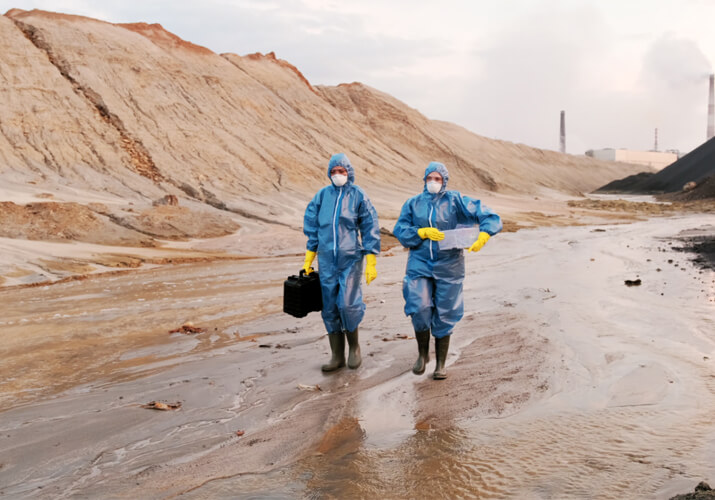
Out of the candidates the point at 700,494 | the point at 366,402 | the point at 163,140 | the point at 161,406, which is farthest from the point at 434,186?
the point at 163,140

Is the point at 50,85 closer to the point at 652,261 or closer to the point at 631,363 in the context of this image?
the point at 652,261

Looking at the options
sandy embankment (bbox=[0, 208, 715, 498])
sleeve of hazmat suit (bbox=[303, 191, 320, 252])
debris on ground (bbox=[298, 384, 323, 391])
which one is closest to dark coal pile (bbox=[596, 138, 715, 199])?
sandy embankment (bbox=[0, 208, 715, 498])

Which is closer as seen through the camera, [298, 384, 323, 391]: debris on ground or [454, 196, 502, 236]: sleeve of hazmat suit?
[298, 384, 323, 391]: debris on ground

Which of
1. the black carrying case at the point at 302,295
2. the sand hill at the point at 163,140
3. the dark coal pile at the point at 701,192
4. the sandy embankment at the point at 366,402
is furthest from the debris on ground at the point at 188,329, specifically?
the dark coal pile at the point at 701,192

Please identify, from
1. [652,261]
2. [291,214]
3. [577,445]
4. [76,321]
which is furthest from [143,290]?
[291,214]

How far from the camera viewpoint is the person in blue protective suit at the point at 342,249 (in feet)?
17.0

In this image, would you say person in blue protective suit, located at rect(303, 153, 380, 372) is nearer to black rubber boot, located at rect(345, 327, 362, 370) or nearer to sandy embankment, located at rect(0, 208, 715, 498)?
black rubber boot, located at rect(345, 327, 362, 370)

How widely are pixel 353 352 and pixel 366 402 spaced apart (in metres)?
0.95

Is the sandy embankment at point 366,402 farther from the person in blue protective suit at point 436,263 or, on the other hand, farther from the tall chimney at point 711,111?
the tall chimney at point 711,111

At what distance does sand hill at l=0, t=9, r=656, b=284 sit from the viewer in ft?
60.9

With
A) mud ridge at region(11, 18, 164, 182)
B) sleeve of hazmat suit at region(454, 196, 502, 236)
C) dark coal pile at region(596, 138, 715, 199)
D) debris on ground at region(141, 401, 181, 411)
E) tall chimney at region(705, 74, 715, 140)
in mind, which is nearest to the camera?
→ debris on ground at region(141, 401, 181, 411)

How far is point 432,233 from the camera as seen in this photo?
4.93 m

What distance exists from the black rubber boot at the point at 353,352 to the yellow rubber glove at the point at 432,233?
38.2 inches

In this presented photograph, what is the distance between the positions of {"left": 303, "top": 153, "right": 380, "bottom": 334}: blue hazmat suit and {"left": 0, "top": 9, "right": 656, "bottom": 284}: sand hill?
25.0 ft
